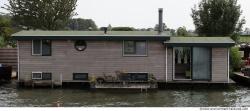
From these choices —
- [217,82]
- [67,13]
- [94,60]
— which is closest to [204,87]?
[217,82]

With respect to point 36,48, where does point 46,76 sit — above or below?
below

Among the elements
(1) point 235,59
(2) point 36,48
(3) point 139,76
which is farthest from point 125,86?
(1) point 235,59

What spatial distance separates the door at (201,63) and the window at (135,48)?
2719 millimetres

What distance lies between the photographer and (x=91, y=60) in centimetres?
2780

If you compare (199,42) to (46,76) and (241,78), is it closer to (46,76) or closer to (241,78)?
(241,78)

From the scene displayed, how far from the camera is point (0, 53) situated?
33844 mm

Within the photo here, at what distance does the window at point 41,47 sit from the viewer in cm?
2775

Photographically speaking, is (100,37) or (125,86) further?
(100,37)

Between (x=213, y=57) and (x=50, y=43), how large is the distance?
8.95 metres

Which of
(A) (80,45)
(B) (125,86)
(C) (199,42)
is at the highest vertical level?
(C) (199,42)

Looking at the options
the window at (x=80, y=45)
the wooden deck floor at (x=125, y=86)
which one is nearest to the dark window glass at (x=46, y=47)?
the window at (x=80, y=45)

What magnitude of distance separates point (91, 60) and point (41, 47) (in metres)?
2.85

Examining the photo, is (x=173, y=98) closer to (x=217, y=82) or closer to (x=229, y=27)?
(x=217, y=82)

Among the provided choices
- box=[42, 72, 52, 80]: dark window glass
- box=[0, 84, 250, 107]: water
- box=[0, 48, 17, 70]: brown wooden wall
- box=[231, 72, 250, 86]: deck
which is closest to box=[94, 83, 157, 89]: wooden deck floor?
box=[0, 84, 250, 107]: water
